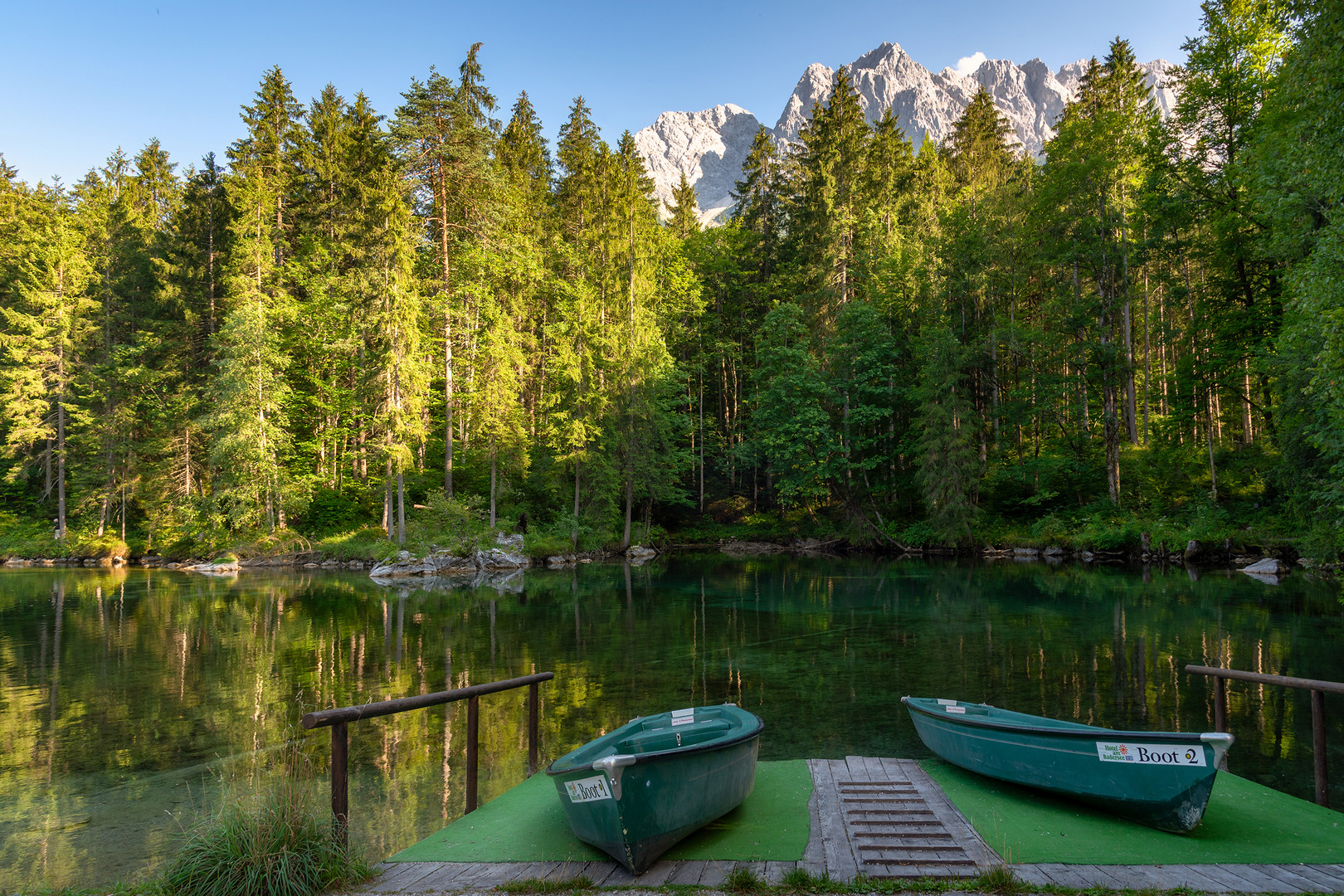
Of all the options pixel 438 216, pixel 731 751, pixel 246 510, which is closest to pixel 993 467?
pixel 438 216

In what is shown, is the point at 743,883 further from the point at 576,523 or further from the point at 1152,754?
the point at 576,523

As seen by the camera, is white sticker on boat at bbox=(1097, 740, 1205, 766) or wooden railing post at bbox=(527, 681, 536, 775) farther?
wooden railing post at bbox=(527, 681, 536, 775)

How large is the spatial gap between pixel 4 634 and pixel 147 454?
2691 cm

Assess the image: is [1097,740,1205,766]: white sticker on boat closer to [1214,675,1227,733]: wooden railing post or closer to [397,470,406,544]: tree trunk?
[1214,675,1227,733]: wooden railing post

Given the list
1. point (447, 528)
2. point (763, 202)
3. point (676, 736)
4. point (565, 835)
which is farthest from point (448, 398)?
point (565, 835)

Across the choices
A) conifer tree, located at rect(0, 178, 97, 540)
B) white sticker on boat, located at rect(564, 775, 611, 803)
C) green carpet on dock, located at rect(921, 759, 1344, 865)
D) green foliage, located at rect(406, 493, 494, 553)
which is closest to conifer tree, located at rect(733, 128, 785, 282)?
green foliage, located at rect(406, 493, 494, 553)

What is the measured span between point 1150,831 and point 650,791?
12.5 ft

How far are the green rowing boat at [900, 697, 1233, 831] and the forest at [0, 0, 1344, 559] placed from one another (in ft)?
87.9

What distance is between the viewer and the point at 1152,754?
4.92 metres

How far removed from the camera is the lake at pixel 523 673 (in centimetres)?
715

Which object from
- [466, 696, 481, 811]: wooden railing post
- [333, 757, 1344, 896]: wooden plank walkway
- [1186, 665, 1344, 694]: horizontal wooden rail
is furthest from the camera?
[466, 696, 481, 811]: wooden railing post

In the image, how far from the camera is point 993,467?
117 ft

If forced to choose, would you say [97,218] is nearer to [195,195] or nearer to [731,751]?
[195,195]

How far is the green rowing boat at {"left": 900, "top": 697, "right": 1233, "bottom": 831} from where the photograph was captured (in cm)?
481
